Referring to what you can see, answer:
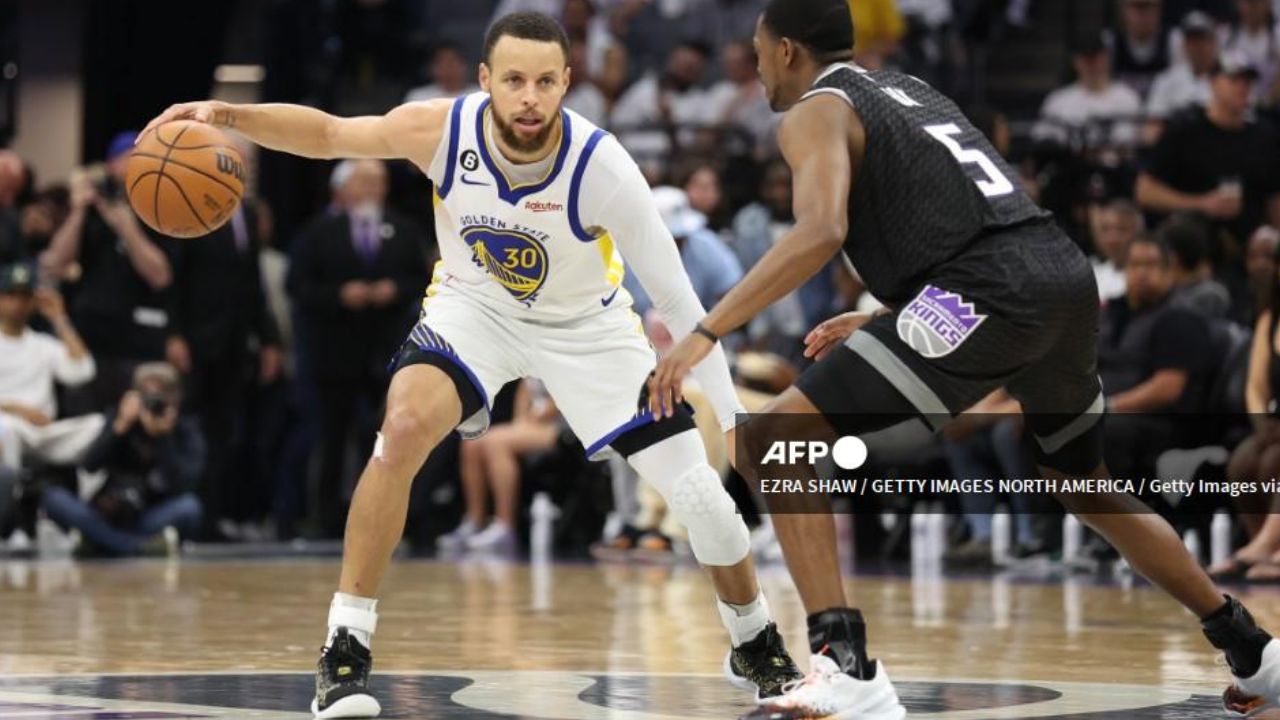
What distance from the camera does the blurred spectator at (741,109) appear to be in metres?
14.6

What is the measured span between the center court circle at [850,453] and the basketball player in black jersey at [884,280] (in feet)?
16.7

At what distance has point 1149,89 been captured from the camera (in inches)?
560

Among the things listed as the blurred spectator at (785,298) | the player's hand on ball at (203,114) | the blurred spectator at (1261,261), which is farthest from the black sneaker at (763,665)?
the blurred spectator at (785,298)

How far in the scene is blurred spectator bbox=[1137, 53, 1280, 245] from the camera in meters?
12.4

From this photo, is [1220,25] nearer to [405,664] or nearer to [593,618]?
[593,618]

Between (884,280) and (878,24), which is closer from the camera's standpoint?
(884,280)

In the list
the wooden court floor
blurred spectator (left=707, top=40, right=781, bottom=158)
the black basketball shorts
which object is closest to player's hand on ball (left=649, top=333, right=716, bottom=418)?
the black basketball shorts

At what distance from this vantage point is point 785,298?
43.2 ft

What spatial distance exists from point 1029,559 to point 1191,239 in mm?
1943

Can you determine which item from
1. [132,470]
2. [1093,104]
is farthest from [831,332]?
[1093,104]

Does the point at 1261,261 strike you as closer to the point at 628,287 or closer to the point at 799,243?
the point at 628,287

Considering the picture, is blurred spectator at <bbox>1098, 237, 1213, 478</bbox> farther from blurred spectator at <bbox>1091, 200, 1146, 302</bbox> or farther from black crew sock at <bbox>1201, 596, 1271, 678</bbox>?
black crew sock at <bbox>1201, 596, 1271, 678</bbox>

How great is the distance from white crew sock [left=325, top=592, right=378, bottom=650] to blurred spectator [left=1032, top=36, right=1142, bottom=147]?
30.1ft

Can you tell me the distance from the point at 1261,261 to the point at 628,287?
3430 mm
